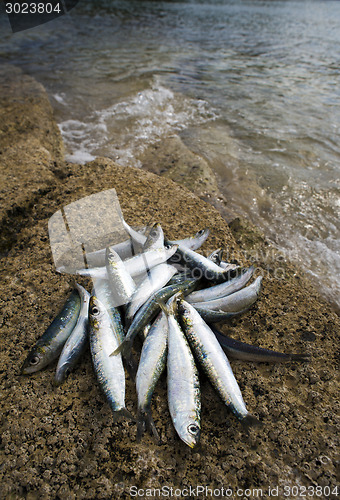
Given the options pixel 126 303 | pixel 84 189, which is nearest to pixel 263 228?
pixel 84 189

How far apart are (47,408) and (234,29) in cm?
2954

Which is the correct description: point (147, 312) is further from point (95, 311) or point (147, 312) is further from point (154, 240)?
point (154, 240)

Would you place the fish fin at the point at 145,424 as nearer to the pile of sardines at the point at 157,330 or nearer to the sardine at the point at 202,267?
the pile of sardines at the point at 157,330

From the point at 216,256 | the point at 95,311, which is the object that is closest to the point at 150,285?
the point at 95,311

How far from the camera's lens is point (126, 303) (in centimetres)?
307

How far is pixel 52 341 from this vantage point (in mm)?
2824

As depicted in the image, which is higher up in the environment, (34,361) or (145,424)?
(34,361)

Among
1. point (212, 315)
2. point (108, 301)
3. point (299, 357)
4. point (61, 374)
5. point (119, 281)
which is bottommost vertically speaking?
point (299, 357)

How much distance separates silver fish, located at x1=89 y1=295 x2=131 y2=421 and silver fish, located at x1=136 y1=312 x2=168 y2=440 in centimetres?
14

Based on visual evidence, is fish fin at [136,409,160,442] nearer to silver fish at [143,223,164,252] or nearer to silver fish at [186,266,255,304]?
silver fish at [186,266,255,304]

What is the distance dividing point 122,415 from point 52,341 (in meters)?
0.98

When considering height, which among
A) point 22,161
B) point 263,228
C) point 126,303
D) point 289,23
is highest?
point 289,23

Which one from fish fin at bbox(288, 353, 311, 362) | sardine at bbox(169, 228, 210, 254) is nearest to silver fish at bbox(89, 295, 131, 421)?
sardine at bbox(169, 228, 210, 254)

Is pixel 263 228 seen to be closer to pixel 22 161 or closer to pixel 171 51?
pixel 22 161
